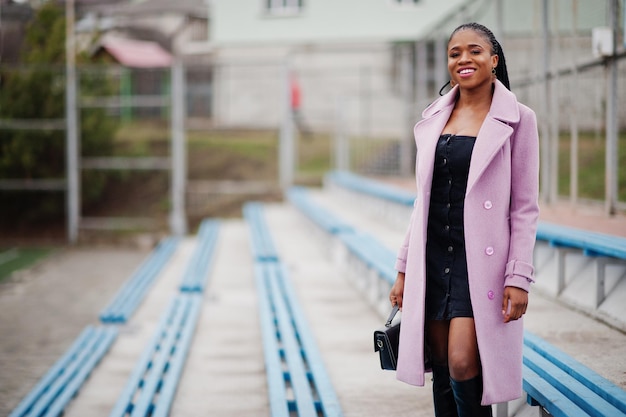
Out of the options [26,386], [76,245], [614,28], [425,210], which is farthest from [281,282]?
[76,245]

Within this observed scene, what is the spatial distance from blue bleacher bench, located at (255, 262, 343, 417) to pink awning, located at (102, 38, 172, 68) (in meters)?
21.3

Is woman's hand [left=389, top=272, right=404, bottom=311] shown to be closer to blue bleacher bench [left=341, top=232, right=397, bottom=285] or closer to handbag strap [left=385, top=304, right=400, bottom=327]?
handbag strap [left=385, top=304, right=400, bottom=327]

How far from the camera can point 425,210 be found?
267 centimetres

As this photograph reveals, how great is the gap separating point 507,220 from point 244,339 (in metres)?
3.89

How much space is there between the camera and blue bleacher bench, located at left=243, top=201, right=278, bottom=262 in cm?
905

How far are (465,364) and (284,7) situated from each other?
21839mm

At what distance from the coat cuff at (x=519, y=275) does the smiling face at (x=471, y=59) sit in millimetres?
573

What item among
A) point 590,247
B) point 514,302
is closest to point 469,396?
point 514,302

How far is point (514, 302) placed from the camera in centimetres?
249

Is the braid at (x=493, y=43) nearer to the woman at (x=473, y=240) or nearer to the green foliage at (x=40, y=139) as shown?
the woman at (x=473, y=240)

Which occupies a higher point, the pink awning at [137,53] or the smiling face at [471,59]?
the pink awning at [137,53]

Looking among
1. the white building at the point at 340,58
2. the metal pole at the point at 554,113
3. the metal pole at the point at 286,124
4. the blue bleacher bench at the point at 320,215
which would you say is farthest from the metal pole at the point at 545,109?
the metal pole at the point at 286,124

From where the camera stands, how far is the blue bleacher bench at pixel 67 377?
462 centimetres

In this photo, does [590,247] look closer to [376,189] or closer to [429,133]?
[429,133]
